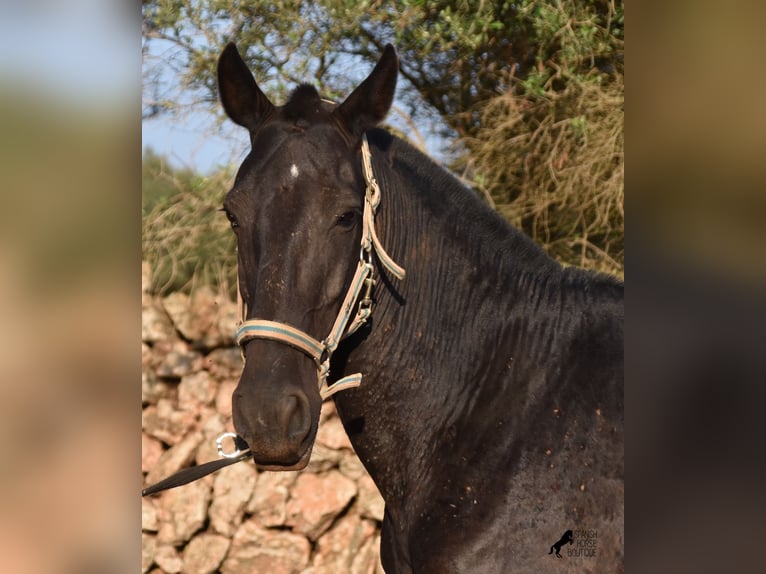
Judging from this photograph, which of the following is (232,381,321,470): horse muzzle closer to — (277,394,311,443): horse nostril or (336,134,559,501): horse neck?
(277,394,311,443): horse nostril

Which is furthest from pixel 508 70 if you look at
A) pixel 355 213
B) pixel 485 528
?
pixel 485 528

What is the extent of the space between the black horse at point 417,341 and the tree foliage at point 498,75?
2.55m

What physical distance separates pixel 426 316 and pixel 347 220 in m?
0.44

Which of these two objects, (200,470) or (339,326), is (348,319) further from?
(200,470)

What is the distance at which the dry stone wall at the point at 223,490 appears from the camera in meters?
4.98

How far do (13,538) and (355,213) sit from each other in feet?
4.88

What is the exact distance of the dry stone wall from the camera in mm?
4984

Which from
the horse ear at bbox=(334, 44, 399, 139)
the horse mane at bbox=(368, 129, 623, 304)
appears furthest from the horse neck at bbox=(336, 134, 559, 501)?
the horse ear at bbox=(334, 44, 399, 139)

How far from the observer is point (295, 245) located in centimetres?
197

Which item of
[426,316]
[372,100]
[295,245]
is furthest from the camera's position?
[426,316]

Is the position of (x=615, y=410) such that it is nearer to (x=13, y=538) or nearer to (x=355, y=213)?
(x=355, y=213)

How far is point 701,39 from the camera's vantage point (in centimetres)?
67

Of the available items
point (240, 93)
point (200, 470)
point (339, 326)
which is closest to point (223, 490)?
point (200, 470)

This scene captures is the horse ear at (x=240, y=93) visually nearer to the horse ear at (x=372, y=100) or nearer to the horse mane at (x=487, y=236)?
the horse ear at (x=372, y=100)
